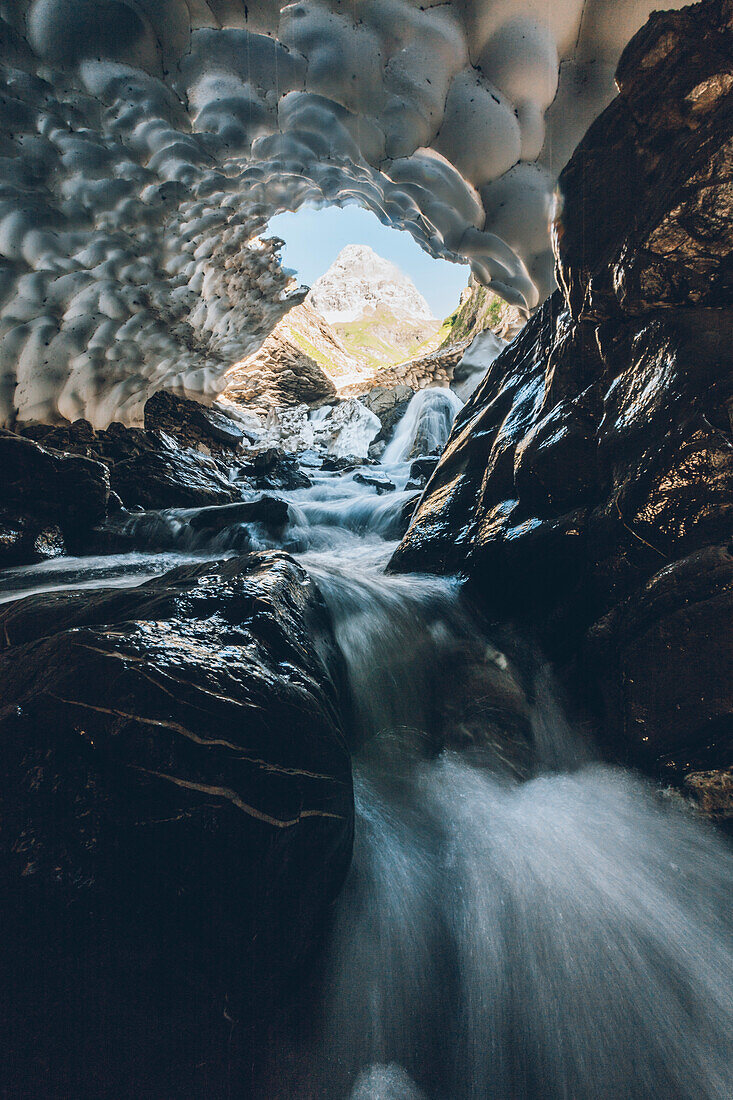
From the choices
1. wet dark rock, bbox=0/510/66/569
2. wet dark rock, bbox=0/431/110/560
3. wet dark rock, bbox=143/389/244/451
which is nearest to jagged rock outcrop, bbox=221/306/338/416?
wet dark rock, bbox=143/389/244/451

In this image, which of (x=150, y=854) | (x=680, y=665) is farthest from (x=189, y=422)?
(x=680, y=665)

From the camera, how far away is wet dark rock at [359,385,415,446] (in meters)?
17.2

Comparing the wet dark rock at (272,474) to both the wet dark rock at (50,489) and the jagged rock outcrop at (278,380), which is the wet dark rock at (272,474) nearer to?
the wet dark rock at (50,489)

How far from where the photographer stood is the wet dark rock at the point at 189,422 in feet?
32.9

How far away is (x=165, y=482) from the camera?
6.86m

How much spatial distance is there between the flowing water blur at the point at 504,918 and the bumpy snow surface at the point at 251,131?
4223 millimetres

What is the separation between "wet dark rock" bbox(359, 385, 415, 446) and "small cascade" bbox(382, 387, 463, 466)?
389 millimetres

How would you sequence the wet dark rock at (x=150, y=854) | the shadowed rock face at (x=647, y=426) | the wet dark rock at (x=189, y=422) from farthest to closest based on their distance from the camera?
1. the wet dark rock at (x=189, y=422)
2. the shadowed rock face at (x=647, y=426)
3. the wet dark rock at (x=150, y=854)

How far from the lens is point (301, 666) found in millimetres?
Result: 1635

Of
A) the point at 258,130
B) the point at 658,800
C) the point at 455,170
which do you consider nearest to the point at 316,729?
the point at 658,800

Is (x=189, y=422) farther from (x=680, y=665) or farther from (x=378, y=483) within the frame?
(x=680, y=665)

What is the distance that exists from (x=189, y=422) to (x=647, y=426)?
36.7ft

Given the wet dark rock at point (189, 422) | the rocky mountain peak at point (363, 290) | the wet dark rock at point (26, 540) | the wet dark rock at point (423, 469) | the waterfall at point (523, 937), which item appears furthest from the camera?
the rocky mountain peak at point (363, 290)

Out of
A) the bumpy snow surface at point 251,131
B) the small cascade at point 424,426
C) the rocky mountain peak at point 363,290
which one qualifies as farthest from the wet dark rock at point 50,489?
the rocky mountain peak at point 363,290
